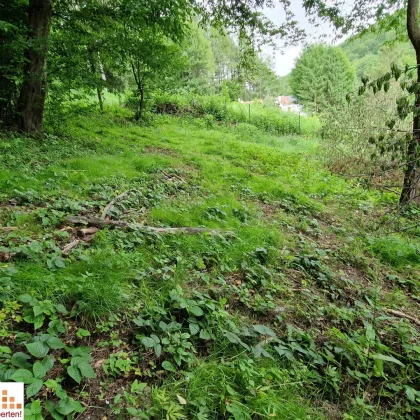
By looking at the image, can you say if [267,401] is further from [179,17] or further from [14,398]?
[179,17]

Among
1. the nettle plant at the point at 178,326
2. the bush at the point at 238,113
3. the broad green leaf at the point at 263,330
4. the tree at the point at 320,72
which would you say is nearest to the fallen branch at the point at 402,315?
the broad green leaf at the point at 263,330

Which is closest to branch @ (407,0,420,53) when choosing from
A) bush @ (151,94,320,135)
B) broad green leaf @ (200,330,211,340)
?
broad green leaf @ (200,330,211,340)

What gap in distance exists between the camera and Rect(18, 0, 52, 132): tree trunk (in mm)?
6102

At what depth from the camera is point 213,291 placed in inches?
96.7

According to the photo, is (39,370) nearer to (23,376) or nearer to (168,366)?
(23,376)

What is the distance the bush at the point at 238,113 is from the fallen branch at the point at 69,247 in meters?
14.1

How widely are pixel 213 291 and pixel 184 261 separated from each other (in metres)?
0.46

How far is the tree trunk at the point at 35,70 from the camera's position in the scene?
610cm

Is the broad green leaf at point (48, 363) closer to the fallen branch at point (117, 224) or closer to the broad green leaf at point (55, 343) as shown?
the broad green leaf at point (55, 343)

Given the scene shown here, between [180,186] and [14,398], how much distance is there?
13.9 feet

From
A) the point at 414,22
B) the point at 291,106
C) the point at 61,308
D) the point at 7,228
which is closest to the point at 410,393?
the point at 61,308

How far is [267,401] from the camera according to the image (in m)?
1.57

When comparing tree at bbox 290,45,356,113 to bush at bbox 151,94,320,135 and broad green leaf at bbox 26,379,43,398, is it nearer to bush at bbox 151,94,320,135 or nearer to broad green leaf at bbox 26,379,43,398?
bush at bbox 151,94,320,135

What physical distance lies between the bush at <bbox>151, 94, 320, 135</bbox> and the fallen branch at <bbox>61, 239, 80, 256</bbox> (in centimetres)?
1407
